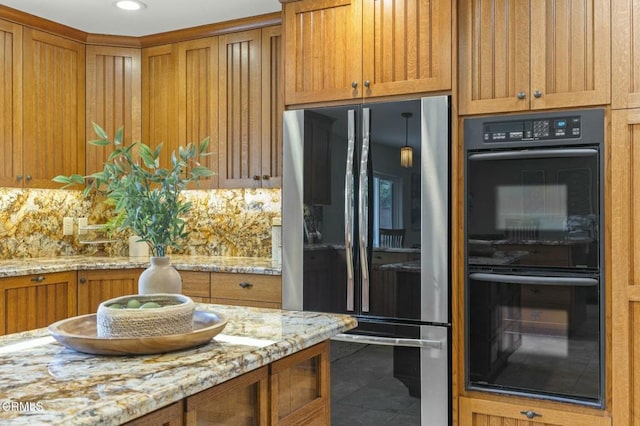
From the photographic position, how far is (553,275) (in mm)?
2578

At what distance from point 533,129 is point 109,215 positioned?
11.3 ft

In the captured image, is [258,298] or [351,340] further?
[258,298]

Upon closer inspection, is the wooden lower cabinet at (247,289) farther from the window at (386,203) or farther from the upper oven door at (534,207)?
the upper oven door at (534,207)

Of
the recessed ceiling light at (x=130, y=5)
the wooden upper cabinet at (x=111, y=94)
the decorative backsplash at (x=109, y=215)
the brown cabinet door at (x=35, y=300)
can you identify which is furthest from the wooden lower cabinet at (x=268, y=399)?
the wooden upper cabinet at (x=111, y=94)

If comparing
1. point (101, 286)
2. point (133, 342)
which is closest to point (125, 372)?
point (133, 342)

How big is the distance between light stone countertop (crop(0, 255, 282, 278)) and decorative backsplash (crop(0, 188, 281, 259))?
149 millimetres

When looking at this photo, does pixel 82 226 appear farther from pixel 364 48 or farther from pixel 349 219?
pixel 364 48

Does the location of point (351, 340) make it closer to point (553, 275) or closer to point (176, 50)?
point (553, 275)

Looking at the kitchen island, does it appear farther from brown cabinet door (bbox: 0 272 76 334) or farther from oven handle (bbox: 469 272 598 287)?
brown cabinet door (bbox: 0 272 76 334)

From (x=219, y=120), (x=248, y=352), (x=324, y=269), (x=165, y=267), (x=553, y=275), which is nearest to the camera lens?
(x=248, y=352)

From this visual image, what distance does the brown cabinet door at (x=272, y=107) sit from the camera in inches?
149

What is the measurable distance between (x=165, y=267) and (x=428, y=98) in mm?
1691

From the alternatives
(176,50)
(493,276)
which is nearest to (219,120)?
(176,50)

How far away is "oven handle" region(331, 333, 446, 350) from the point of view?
275 cm
